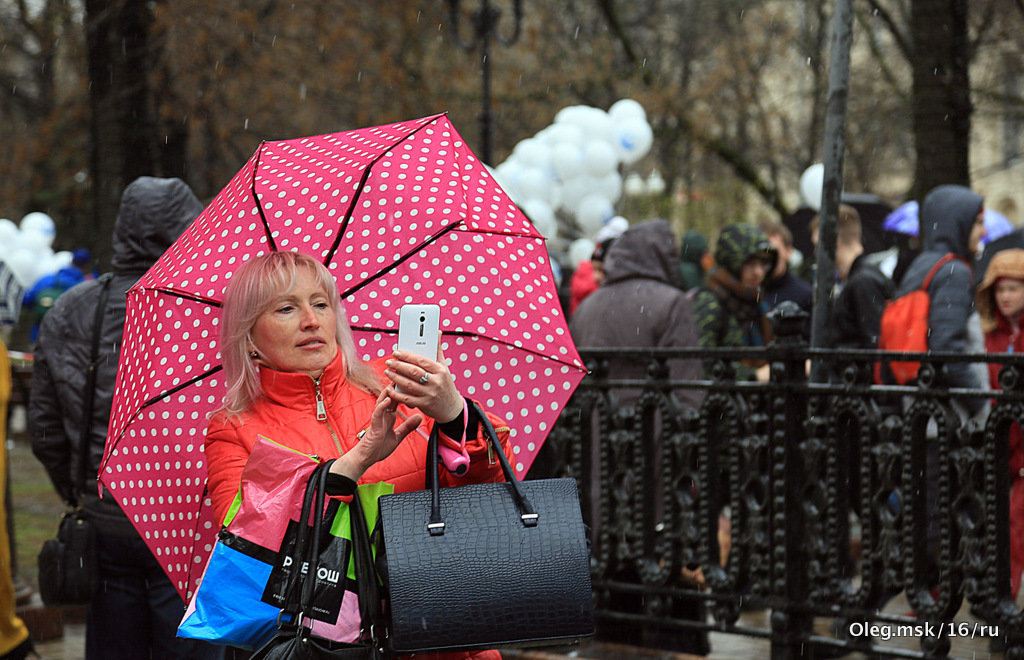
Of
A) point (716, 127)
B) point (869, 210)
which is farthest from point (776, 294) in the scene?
point (716, 127)

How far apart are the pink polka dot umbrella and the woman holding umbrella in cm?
28

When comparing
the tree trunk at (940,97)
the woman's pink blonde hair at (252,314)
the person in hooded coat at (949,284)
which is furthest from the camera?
the tree trunk at (940,97)

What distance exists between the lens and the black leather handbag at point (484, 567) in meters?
2.60

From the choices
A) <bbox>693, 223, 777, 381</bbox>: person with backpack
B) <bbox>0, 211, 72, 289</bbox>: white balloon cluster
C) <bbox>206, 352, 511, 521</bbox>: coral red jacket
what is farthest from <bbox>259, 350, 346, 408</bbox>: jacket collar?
<bbox>0, 211, 72, 289</bbox>: white balloon cluster

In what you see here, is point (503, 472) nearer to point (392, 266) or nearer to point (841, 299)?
point (392, 266)

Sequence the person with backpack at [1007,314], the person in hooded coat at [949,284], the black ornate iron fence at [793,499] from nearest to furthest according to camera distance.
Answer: the black ornate iron fence at [793,499] < the person in hooded coat at [949,284] < the person with backpack at [1007,314]

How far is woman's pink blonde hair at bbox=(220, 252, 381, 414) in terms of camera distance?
→ 10.2ft

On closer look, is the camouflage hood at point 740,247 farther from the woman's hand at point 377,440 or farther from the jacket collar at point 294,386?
the woman's hand at point 377,440

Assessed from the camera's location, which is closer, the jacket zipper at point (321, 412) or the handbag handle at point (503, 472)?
the handbag handle at point (503, 472)

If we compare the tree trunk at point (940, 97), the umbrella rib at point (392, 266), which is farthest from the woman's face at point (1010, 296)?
the umbrella rib at point (392, 266)

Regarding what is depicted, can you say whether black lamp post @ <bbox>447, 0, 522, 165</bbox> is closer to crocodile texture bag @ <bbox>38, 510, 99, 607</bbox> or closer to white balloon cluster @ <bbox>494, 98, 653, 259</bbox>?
white balloon cluster @ <bbox>494, 98, 653, 259</bbox>

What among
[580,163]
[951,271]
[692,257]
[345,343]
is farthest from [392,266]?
[580,163]

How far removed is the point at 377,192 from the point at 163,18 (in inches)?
371

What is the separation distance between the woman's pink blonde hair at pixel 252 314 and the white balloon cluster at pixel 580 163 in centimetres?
1461
